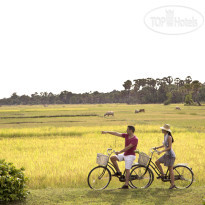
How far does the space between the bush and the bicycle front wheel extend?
79.1 inches

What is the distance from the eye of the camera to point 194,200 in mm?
7906

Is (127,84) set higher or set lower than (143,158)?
higher

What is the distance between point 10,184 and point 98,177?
8.46 feet

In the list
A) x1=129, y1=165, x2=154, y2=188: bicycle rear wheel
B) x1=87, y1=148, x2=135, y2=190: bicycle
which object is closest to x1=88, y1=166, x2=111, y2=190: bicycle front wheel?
x1=87, y1=148, x2=135, y2=190: bicycle

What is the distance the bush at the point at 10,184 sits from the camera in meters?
7.41

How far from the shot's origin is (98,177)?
28.6 feet

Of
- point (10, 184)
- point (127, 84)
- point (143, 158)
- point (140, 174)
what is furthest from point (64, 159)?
point (127, 84)

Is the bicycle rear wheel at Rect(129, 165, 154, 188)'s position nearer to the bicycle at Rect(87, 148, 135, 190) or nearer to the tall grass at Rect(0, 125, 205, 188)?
the bicycle at Rect(87, 148, 135, 190)

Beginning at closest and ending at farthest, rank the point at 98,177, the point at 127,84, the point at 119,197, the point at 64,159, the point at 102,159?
the point at 119,197 → the point at 102,159 → the point at 98,177 → the point at 64,159 → the point at 127,84

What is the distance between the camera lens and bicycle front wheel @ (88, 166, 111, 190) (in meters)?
8.72

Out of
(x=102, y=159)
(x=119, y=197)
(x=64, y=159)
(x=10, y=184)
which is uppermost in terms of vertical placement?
(x=102, y=159)

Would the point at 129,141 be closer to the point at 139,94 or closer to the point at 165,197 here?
the point at 165,197

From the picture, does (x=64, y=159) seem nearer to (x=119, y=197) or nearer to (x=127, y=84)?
(x=119, y=197)

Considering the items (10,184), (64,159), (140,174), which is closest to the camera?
(10,184)
